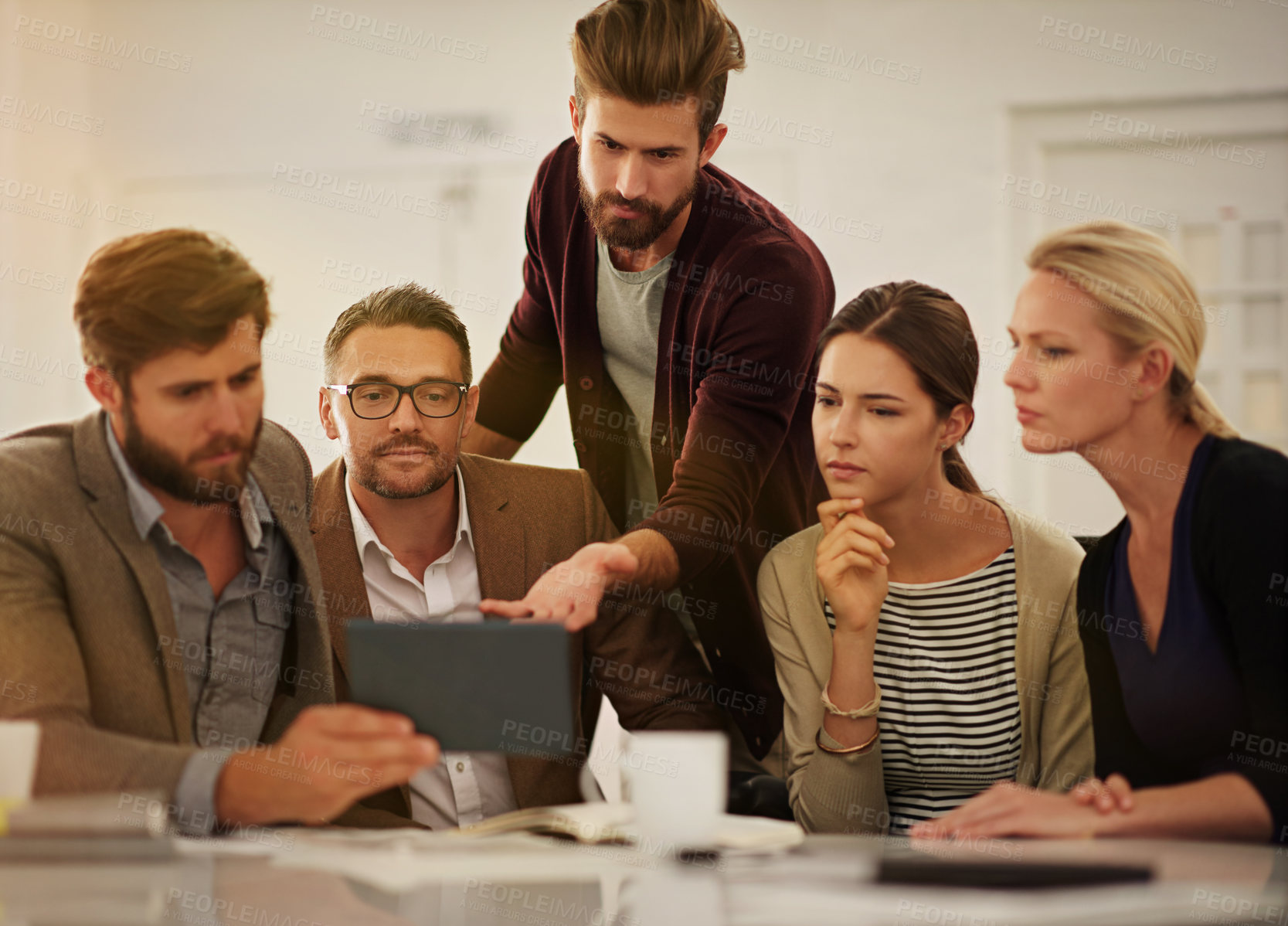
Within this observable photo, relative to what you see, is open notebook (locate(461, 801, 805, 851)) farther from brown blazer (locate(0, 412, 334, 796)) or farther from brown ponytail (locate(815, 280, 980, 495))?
brown ponytail (locate(815, 280, 980, 495))

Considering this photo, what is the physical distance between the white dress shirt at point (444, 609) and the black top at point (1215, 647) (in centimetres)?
94

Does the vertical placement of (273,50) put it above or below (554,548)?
above

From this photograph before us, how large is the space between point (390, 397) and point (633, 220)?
1.69 feet

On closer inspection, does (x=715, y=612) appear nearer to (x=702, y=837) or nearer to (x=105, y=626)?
(x=702, y=837)

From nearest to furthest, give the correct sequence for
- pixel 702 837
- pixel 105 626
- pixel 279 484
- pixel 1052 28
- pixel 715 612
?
pixel 702 837, pixel 105 626, pixel 279 484, pixel 715 612, pixel 1052 28

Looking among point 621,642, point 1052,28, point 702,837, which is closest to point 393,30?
point 1052,28

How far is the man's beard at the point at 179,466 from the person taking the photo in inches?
63.8

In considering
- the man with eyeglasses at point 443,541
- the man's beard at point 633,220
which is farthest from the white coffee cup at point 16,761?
the man's beard at point 633,220

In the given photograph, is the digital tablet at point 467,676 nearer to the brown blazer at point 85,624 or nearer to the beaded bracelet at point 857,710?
the brown blazer at point 85,624

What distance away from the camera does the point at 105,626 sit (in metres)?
1.56

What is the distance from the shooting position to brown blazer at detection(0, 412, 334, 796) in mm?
1453

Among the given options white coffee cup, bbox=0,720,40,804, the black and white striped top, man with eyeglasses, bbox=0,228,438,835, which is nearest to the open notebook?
man with eyeglasses, bbox=0,228,438,835

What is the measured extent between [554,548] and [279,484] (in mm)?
458

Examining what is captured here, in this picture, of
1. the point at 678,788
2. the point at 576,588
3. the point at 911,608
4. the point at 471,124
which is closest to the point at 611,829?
the point at 678,788
